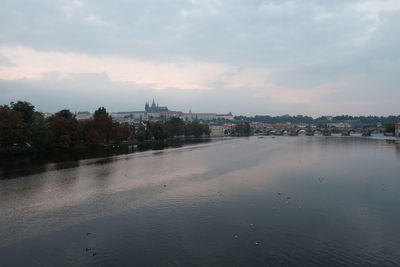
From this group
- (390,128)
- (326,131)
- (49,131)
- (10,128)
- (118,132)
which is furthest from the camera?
(326,131)

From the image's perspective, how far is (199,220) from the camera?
13.5 m

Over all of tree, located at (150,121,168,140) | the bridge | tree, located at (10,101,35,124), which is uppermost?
tree, located at (10,101,35,124)

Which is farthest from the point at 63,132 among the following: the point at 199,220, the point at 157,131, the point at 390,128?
the point at 390,128

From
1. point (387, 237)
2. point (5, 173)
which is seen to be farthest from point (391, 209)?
point (5, 173)

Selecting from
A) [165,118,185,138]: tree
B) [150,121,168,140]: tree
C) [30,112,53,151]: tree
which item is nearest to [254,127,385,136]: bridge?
[165,118,185,138]: tree

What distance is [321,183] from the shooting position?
71.5ft

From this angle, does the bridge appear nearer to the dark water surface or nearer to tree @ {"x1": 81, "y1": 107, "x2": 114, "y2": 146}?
tree @ {"x1": 81, "y1": 107, "x2": 114, "y2": 146}

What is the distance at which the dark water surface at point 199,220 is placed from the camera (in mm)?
10094

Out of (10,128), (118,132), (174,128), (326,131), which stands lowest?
(326,131)

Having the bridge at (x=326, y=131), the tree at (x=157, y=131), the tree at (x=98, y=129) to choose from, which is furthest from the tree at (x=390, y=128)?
the tree at (x=98, y=129)

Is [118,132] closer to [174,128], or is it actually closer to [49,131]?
[49,131]

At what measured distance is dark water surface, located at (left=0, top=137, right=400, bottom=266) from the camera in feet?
33.1

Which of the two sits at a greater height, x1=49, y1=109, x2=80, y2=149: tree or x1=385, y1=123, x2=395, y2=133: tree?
x1=49, y1=109, x2=80, y2=149: tree

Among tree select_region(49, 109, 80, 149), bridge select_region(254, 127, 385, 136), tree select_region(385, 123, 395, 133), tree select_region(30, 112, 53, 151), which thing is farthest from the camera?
bridge select_region(254, 127, 385, 136)
